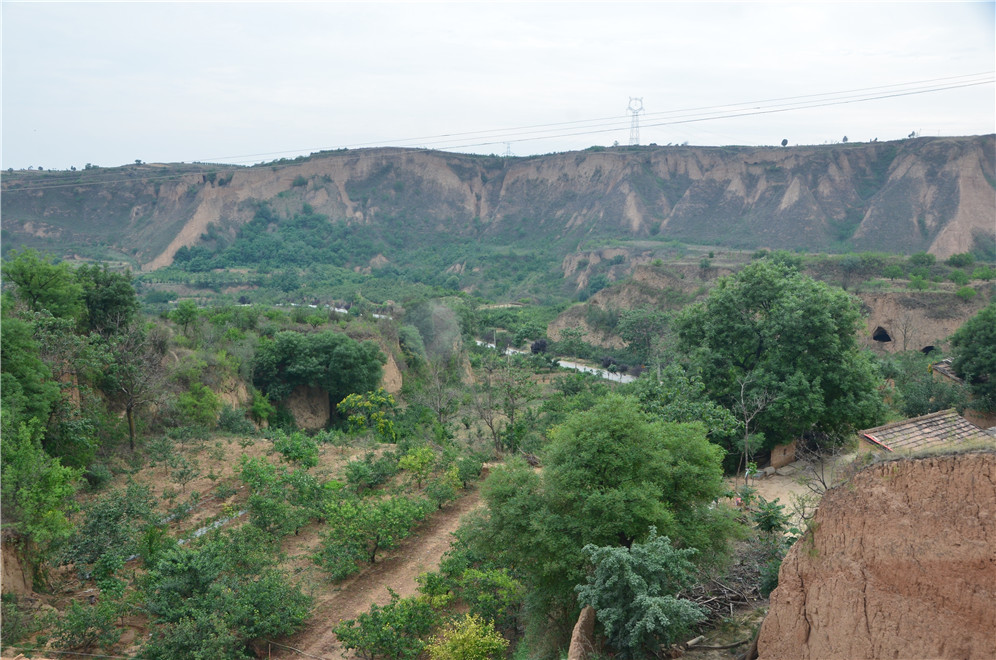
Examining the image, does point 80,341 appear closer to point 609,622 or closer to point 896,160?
point 609,622

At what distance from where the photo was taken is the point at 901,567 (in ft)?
17.4

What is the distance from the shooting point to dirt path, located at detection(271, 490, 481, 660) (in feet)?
30.5

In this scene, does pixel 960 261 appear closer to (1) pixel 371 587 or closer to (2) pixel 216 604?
(1) pixel 371 587

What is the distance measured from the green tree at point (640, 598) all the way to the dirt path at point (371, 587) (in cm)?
405

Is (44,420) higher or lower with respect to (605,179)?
lower

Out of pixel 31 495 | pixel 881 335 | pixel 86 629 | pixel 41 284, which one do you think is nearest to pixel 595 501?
pixel 86 629

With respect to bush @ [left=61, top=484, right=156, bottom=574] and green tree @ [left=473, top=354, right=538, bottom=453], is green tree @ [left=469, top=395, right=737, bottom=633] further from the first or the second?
green tree @ [left=473, top=354, right=538, bottom=453]

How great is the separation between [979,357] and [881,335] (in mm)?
17337

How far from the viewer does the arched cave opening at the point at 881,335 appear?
3331cm

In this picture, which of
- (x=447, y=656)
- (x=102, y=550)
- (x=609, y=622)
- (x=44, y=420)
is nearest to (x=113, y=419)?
(x=44, y=420)

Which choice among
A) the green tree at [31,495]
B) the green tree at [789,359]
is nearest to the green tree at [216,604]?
the green tree at [31,495]

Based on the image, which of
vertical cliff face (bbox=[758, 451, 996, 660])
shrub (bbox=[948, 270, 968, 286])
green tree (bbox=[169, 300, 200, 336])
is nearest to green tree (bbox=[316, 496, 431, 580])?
vertical cliff face (bbox=[758, 451, 996, 660])

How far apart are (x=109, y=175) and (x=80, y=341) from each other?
63.5 meters

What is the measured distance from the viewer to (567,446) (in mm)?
9031
